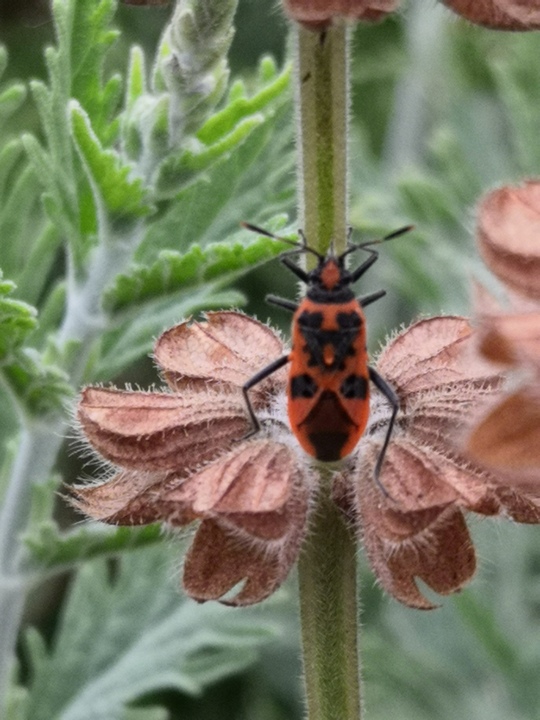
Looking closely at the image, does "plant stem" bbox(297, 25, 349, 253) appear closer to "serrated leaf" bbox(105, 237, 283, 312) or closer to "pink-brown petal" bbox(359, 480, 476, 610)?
"serrated leaf" bbox(105, 237, 283, 312)

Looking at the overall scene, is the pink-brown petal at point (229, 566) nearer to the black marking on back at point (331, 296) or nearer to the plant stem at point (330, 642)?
the plant stem at point (330, 642)

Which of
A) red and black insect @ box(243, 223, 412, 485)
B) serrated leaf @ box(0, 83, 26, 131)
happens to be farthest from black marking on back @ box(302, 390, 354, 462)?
serrated leaf @ box(0, 83, 26, 131)

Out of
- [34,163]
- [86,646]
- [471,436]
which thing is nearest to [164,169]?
[34,163]

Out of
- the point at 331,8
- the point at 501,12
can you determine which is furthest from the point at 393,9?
the point at 501,12

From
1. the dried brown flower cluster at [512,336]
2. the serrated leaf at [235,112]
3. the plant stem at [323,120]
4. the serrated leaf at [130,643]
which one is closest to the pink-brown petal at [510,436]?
the dried brown flower cluster at [512,336]

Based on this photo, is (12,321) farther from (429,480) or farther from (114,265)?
(429,480)

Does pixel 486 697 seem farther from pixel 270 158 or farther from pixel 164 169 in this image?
pixel 164 169
